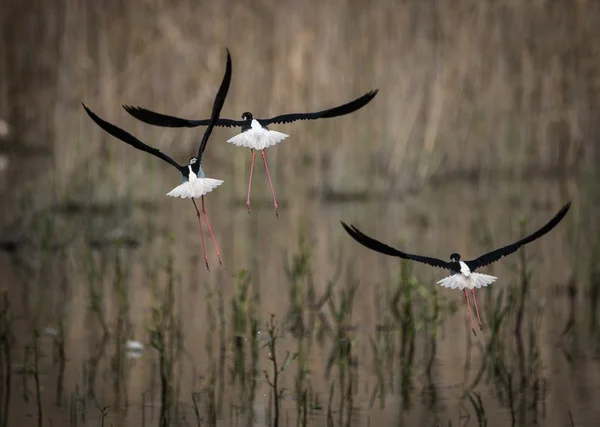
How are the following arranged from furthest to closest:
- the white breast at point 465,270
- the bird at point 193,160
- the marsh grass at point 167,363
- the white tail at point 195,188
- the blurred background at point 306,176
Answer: the blurred background at point 306,176 < the marsh grass at point 167,363 < the white breast at point 465,270 < the white tail at point 195,188 < the bird at point 193,160

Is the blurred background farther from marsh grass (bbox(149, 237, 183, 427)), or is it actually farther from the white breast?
the white breast

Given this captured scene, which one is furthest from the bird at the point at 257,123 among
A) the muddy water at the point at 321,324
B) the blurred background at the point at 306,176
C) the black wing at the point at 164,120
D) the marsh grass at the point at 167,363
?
the blurred background at the point at 306,176

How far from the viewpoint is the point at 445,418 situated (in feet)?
13.5

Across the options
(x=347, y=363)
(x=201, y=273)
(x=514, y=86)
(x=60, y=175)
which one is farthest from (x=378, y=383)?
(x=514, y=86)

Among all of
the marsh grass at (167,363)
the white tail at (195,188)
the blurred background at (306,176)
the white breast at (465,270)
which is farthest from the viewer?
the blurred background at (306,176)

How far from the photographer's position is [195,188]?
306 cm

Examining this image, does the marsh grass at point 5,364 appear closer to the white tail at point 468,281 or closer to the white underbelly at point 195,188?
the white underbelly at point 195,188

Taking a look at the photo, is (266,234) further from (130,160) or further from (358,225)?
(130,160)

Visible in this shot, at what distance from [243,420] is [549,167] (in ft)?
23.5

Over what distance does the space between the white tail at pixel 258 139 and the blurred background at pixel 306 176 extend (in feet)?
5.57

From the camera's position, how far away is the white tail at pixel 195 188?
118 inches

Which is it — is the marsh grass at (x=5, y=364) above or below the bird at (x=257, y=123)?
below

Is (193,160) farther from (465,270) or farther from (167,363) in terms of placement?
(167,363)

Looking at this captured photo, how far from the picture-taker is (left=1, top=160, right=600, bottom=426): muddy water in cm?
427
